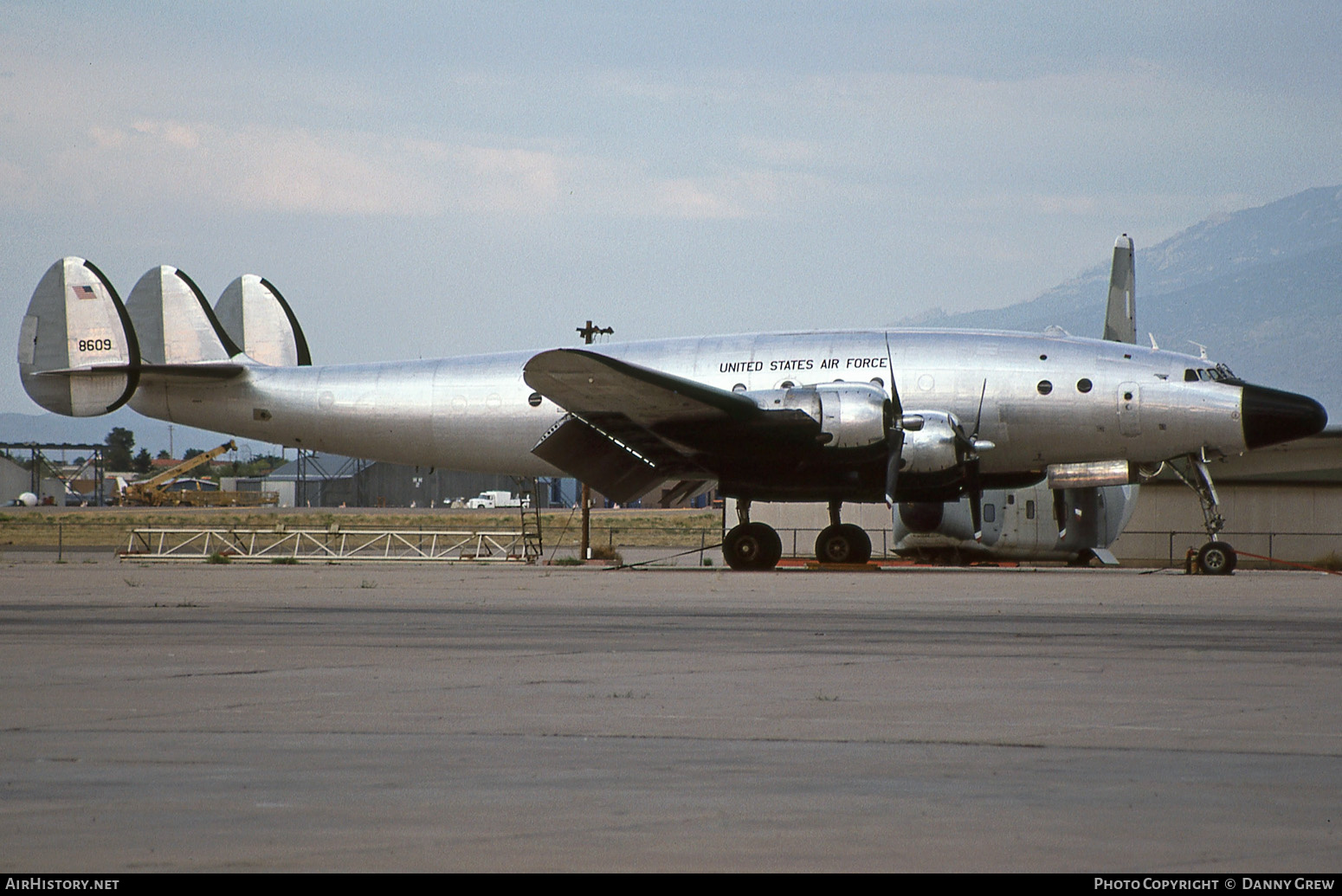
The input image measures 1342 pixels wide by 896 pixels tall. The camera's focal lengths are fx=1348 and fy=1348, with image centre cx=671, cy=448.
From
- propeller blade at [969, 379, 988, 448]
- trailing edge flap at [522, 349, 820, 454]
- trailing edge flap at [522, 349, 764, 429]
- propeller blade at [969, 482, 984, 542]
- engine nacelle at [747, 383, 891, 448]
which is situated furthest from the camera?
propeller blade at [969, 482, 984, 542]

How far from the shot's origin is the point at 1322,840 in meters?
4.59

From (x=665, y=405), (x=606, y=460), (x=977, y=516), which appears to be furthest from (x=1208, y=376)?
(x=606, y=460)

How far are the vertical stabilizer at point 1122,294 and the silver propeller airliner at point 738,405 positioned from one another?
73.3ft

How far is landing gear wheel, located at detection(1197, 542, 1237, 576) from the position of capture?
25953mm

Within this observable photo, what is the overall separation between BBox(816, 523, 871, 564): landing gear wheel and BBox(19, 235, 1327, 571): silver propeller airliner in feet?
0.14

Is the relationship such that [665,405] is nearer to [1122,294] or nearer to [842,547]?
[842,547]

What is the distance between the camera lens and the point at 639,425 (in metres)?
26.5

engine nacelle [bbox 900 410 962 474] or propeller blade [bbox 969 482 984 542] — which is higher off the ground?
engine nacelle [bbox 900 410 962 474]

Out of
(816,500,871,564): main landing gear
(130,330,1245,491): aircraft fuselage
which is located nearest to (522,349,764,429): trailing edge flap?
(130,330,1245,491): aircraft fuselage

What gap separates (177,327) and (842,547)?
16.6 meters

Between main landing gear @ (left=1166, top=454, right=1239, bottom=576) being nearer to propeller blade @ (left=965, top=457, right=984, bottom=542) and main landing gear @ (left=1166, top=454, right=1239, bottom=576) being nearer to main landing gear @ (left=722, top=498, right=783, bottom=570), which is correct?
propeller blade @ (left=965, top=457, right=984, bottom=542)

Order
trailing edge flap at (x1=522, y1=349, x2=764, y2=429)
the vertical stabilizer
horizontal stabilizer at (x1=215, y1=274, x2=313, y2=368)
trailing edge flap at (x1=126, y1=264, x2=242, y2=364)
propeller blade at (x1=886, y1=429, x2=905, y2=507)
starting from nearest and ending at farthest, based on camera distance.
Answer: trailing edge flap at (x1=522, y1=349, x2=764, y2=429)
propeller blade at (x1=886, y1=429, x2=905, y2=507)
trailing edge flap at (x1=126, y1=264, x2=242, y2=364)
horizontal stabilizer at (x1=215, y1=274, x2=313, y2=368)
the vertical stabilizer

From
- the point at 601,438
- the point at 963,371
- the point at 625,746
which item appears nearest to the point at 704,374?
the point at 601,438
